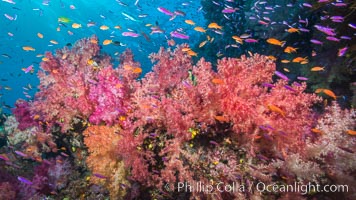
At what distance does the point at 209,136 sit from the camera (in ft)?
12.9

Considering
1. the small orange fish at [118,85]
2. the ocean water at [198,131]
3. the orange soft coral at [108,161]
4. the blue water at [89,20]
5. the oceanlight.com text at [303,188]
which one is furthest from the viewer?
the blue water at [89,20]

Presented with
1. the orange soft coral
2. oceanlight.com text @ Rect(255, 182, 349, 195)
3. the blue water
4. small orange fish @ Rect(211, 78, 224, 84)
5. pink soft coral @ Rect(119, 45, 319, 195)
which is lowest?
the blue water

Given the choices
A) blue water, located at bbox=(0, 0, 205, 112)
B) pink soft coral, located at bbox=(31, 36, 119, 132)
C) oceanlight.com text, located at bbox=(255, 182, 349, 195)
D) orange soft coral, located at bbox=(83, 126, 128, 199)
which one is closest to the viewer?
oceanlight.com text, located at bbox=(255, 182, 349, 195)

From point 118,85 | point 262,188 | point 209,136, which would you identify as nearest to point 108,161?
point 118,85

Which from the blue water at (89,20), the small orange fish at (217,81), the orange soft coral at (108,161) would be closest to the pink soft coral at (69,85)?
the orange soft coral at (108,161)

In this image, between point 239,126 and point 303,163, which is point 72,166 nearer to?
point 239,126

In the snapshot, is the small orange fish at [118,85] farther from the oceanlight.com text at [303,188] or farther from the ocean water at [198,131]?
the oceanlight.com text at [303,188]

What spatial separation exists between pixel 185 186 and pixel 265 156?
149 cm

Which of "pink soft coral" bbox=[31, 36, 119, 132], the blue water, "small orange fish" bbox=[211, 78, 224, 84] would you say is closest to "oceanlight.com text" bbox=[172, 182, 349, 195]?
"small orange fish" bbox=[211, 78, 224, 84]

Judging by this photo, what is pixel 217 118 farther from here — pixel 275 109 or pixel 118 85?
pixel 118 85

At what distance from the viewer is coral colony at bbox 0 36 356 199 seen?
343 cm

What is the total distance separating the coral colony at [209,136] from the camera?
11.3 feet

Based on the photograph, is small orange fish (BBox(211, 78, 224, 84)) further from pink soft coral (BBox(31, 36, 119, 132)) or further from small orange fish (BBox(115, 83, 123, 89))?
pink soft coral (BBox(31, 36, 119, 132))

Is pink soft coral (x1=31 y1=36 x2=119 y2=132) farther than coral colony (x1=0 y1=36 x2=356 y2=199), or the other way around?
pink soft coral (x1=31 y1=36 x2=119 y2=132)
